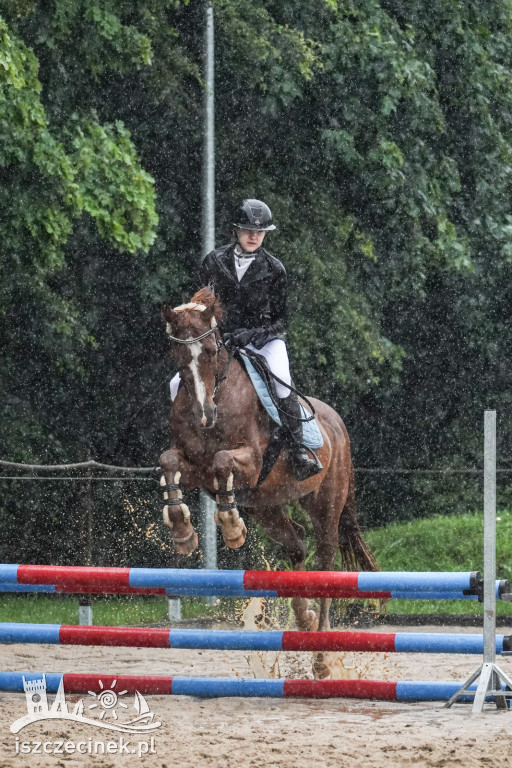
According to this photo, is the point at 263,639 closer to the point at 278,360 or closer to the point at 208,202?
the point at 278,360

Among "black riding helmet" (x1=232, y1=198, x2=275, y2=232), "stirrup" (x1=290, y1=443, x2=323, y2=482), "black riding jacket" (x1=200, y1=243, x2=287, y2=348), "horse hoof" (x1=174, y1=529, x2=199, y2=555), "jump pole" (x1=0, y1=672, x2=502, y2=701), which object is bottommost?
A: "jump pole" (x1=0, y1=672, x2=502, y2=701)

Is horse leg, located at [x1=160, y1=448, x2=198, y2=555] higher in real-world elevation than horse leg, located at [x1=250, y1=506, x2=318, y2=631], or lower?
higher

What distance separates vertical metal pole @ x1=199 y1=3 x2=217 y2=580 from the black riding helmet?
611 cm

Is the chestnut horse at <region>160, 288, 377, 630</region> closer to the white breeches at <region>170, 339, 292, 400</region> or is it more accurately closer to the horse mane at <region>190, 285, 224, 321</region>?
the horse mane at <region>190, 285, 224, 321</region>

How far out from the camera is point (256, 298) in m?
8.55

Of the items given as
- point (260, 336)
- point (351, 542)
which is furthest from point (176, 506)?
point (351, 542)

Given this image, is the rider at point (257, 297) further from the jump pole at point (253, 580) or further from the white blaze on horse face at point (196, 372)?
the jump pole at point (253, 580)

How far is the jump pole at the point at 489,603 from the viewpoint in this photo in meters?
7.26

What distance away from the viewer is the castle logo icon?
6.78 m

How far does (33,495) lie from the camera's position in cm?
1664

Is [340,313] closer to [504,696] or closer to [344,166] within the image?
[344,166]

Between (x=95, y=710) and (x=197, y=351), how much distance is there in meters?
2.13

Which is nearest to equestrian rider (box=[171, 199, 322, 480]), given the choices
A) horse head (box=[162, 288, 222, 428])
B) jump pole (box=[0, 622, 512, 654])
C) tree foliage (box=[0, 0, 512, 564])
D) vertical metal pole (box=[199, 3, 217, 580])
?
horse head (box=[162, 288, 222, 428])

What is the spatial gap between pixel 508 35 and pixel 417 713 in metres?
15.3
